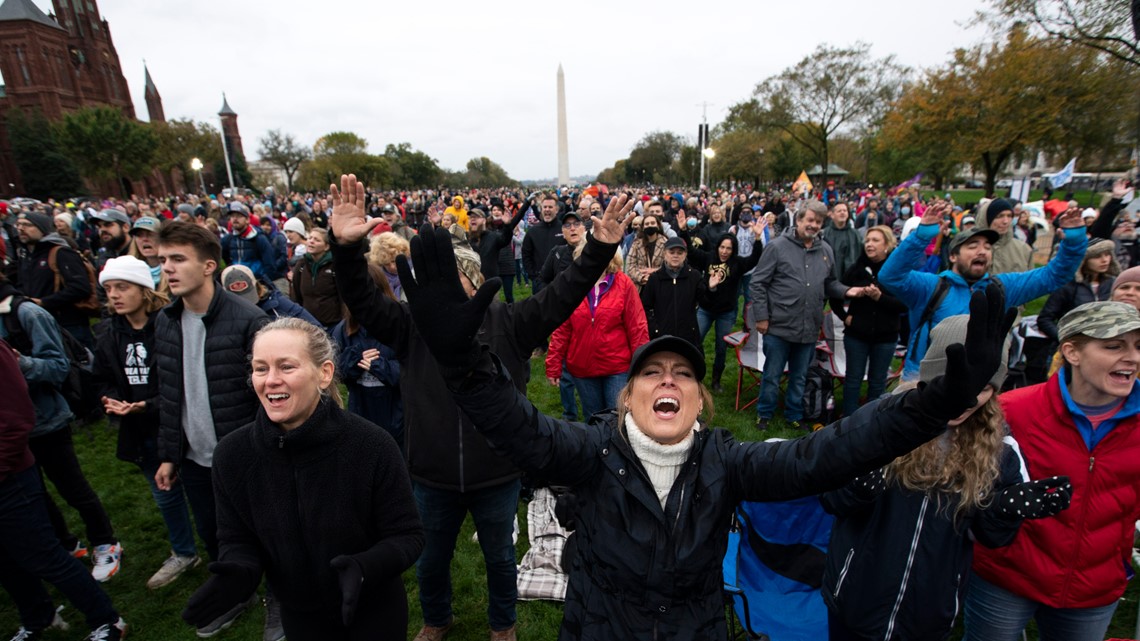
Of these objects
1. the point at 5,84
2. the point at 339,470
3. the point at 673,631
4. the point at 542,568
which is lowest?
the point at 542,568

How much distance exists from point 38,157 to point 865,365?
6284cm

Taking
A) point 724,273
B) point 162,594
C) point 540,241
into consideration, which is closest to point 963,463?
point 724,273

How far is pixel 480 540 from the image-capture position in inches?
114

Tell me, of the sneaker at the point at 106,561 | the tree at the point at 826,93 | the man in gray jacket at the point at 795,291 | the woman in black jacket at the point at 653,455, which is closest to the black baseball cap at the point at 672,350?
the woman in black jacket at the point at 653,455

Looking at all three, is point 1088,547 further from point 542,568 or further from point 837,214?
point 837,214

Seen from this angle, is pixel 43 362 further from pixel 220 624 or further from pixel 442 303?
pixel 442 303

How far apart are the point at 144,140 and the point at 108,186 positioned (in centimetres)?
1568

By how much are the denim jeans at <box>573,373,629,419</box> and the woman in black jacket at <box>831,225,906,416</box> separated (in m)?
2.22

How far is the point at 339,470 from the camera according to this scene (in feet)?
6.52

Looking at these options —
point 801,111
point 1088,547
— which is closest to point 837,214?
point 1088,547

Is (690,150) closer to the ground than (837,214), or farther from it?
farther from it

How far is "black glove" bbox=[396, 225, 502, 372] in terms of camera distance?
148cm

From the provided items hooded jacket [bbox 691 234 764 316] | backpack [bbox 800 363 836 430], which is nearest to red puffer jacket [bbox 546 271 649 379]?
hooded jacket [bbox 691 234 764 316]

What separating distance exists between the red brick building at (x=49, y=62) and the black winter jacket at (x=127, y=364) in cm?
6713
